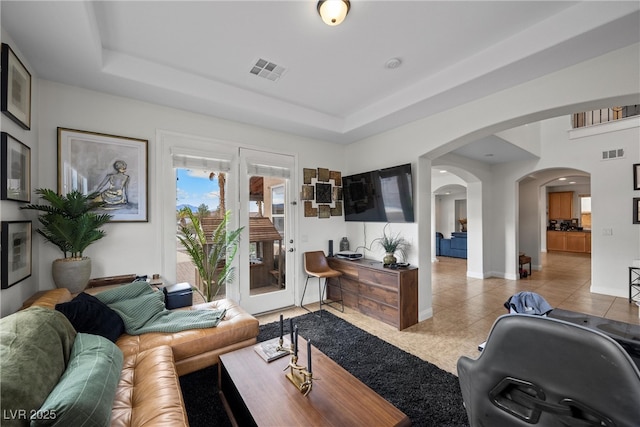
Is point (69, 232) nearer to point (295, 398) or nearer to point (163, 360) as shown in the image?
point (163, 360)

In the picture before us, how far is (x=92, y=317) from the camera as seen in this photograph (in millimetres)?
1939

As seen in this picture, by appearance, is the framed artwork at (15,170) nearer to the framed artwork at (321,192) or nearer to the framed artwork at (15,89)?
the framed artwork at (15,89)

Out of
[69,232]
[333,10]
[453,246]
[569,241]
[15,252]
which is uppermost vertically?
[333,10]

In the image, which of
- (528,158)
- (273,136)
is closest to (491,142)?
(528,158)

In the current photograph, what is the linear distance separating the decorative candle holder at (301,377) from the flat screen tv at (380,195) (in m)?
2.57

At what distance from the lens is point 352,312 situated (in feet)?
13.1

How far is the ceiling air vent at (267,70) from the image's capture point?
2684mm

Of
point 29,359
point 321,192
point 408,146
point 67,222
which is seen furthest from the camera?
point 321,192

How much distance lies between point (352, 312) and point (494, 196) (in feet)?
16.2

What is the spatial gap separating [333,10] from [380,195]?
2570mm

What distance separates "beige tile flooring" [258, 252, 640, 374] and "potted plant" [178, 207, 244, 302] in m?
0.83

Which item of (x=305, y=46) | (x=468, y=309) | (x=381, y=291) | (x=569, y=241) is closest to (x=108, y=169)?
(x=305, y=46)

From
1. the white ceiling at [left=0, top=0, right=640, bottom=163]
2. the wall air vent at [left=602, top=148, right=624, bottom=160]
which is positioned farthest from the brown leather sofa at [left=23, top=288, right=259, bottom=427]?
the wall air vent at [left=602, top=148, right=624, bottom=160]

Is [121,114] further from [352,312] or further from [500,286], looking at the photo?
[500,286]
